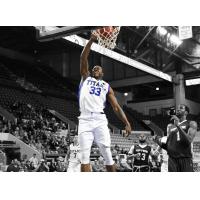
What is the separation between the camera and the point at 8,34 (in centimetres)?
1928

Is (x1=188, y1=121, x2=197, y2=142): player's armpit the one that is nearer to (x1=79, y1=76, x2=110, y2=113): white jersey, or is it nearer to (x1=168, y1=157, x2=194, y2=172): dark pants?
(x1=168, y1=157, x2=194, y2=172): dark pants

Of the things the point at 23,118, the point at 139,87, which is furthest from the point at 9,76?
the point at 139,87

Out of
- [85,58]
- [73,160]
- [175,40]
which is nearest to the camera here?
[85,58]

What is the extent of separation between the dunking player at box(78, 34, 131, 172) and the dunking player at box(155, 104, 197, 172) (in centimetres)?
78

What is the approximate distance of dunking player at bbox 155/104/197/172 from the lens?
5.48m

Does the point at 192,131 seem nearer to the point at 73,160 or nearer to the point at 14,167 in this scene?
the point at 14,167

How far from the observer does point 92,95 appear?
17.5 ft

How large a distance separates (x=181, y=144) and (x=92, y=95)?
156 cm

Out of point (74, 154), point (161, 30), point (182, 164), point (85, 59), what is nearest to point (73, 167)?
point (74, 154)

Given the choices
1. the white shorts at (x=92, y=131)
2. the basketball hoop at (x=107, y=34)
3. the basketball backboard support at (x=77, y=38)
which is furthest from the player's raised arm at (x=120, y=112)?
the basketball hoop at (x=107, y=34)

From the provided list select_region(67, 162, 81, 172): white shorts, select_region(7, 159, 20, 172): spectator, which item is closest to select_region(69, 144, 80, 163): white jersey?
select_region(67, 162, 81, 172): white shorts
